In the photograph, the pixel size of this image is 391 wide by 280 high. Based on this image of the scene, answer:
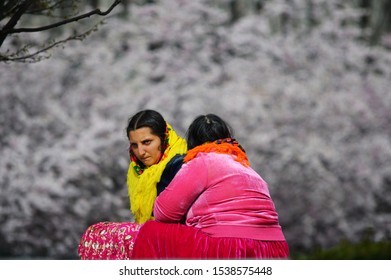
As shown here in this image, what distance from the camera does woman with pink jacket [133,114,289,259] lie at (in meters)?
3.13

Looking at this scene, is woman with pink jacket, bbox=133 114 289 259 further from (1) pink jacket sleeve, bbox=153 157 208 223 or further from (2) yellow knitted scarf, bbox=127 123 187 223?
(2) yellow knitted scarf, bbox=127 123 187 223

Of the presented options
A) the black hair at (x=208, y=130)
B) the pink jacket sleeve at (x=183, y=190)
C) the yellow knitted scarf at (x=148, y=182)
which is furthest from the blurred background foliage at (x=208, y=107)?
the pink jacket sleeve at (x=183, y=190)

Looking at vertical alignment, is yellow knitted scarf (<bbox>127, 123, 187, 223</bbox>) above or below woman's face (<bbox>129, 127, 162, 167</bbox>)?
below

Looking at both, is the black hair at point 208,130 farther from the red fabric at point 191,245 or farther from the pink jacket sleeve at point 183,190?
the red fabric at point 191,245

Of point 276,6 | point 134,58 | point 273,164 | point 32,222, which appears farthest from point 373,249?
point 276,6

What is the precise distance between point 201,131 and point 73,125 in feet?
21.5

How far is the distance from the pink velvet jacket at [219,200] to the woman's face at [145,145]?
0.90 ft

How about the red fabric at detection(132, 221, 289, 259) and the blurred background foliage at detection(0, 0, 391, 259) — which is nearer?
the red fabric at detection(132, 221, 289, 259)

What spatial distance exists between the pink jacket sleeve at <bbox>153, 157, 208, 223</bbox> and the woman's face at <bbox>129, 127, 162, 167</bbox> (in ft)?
0.88

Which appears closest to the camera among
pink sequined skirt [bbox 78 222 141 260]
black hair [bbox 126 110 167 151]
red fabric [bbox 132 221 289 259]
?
red fabric [bbox 132 221 289 259]

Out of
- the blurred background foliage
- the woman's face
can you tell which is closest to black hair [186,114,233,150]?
the woman's face

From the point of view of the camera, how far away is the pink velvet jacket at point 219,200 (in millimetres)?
3168

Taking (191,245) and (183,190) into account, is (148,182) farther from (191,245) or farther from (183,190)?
(191,245)

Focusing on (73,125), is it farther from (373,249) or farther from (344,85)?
(373,249)
